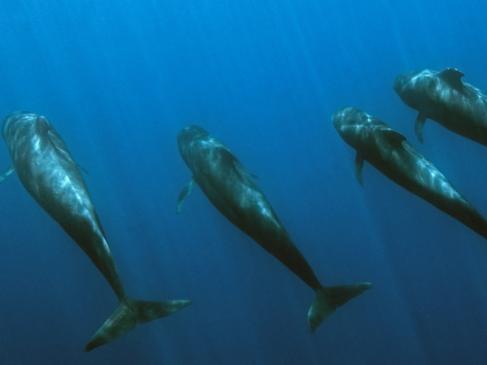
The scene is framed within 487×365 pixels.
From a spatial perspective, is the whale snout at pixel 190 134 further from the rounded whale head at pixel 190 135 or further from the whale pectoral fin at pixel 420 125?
the whale pectoral fin at pixel 420 125

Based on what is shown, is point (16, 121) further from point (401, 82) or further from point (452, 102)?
point (452, 102)

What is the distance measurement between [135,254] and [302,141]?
27.1 feet

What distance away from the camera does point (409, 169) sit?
27.5 feet

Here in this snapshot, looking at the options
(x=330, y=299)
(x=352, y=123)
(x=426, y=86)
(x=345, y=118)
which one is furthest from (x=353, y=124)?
(x=330, y=299)

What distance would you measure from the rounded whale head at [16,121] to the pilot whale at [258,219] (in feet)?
11.4

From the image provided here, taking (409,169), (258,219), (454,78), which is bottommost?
(409,169)

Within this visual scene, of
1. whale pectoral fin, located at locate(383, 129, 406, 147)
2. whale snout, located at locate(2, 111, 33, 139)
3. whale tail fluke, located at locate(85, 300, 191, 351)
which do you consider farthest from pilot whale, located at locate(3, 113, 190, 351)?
whale pectoral fin, located at locate(383, 129, 406, 147)

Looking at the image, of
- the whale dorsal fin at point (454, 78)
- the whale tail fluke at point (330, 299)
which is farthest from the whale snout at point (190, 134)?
the whale dorsal fin at point (454, 78)

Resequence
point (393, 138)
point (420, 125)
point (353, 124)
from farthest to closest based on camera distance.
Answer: point (420, 125) < point (353, 124) < point (393, 138)

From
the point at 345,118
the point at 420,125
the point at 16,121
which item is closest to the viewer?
the point at 16,121

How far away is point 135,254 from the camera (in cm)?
1666

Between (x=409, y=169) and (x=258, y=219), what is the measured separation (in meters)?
2.71

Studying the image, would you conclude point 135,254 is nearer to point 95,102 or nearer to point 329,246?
point 329,246

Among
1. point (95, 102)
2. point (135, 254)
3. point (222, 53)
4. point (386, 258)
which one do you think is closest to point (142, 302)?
point (135, 254)
